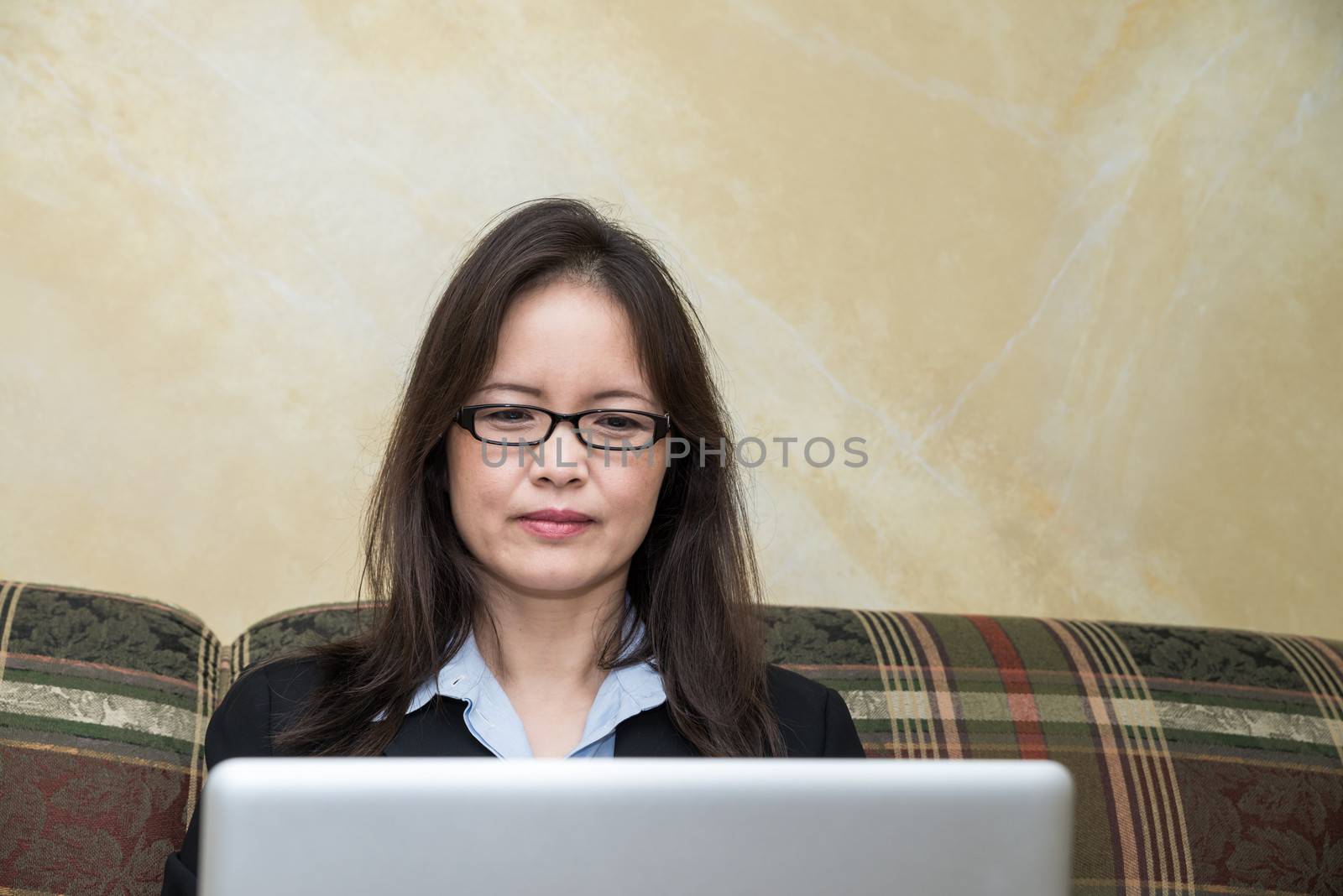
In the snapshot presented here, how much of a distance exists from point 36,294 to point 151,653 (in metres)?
0.81

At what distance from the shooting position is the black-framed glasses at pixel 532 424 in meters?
1.48

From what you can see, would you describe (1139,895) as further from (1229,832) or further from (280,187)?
(280,187)

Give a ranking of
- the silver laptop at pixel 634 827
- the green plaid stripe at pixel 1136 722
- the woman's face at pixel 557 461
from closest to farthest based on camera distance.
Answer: the silver laptop at pixel 634 827, the woman's face at pixel 557 461, the green plaid stripe at pixel 1136 722

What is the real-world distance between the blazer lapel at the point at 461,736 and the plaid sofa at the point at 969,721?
0.91 ft

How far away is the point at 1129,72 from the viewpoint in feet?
8.54

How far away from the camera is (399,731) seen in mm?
1525

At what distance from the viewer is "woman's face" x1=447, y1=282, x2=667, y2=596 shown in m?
1.47

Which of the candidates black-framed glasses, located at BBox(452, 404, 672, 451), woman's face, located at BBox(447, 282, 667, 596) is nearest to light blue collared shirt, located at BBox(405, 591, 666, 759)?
woman's face, located at BBox(447, 282, 667, 596)

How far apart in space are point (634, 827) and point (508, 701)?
84 centimetres

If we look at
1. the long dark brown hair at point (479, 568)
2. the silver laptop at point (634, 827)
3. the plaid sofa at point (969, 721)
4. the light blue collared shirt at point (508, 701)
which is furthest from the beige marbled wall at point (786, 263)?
the silver laptop at point (634, 827)

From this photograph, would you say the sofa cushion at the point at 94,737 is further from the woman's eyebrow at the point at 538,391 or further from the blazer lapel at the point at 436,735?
the woman's eyebrow at the point at 538,391

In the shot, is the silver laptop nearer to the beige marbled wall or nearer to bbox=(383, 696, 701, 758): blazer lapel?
bbox=(383, 696, 701, 758): blazer lapel

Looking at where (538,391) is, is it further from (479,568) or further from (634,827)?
(634,827)

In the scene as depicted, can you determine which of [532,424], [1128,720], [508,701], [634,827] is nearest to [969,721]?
[1128,720]
